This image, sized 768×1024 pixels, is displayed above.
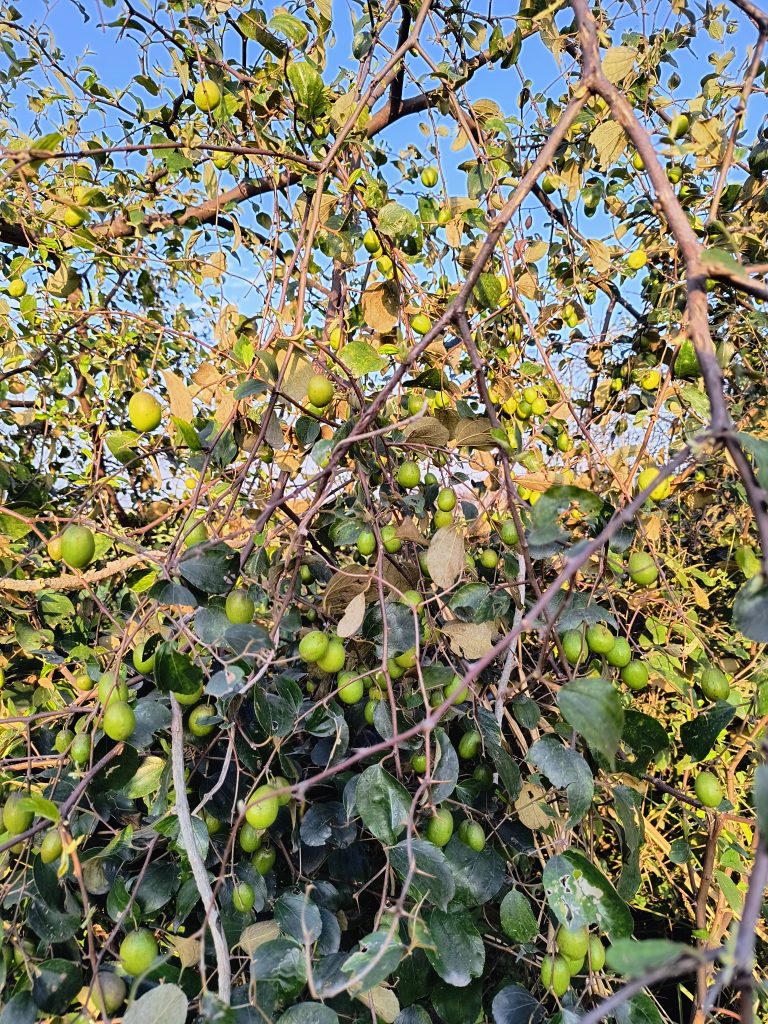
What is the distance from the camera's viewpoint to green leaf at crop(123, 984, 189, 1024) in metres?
0.53

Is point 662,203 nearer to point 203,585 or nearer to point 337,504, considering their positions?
point 203,585

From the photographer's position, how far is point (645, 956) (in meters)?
0.30

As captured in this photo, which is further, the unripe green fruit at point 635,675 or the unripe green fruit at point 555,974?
the unripe green fruit at point 635,675

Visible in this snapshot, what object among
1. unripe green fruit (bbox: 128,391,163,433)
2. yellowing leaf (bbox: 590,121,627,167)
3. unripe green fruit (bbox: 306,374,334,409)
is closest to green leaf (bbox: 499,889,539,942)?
unripe green fruit (bbox: 306,374,334,409)

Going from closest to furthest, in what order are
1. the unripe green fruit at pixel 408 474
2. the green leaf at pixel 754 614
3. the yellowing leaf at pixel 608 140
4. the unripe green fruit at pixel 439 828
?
the green leaf at pixel 754 614 → the unripe green fruit at pixel 439 828 → the unripe green fruit at pixel 408 474 → the yellowing leaf at pixel 608 140

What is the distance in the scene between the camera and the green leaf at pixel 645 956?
0.30 m

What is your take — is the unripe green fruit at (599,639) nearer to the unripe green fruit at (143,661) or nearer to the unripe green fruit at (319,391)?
the unripe green fruit at (319,391)

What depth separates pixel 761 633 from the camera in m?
0.46

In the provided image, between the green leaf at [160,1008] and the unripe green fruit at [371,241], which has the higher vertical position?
the unripe green fruit at [371,241]

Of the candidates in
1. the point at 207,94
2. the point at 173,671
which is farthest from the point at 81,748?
the point at 207,94

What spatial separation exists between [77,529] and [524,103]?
1379 millimetres

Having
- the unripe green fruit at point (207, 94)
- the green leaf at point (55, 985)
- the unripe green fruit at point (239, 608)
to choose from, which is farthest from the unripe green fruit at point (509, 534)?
the unripe green fruit at point (207, 94)

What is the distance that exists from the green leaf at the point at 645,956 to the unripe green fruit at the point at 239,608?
50cm

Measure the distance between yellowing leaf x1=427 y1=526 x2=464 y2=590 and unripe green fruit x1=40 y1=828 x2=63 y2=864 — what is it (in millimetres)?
497
